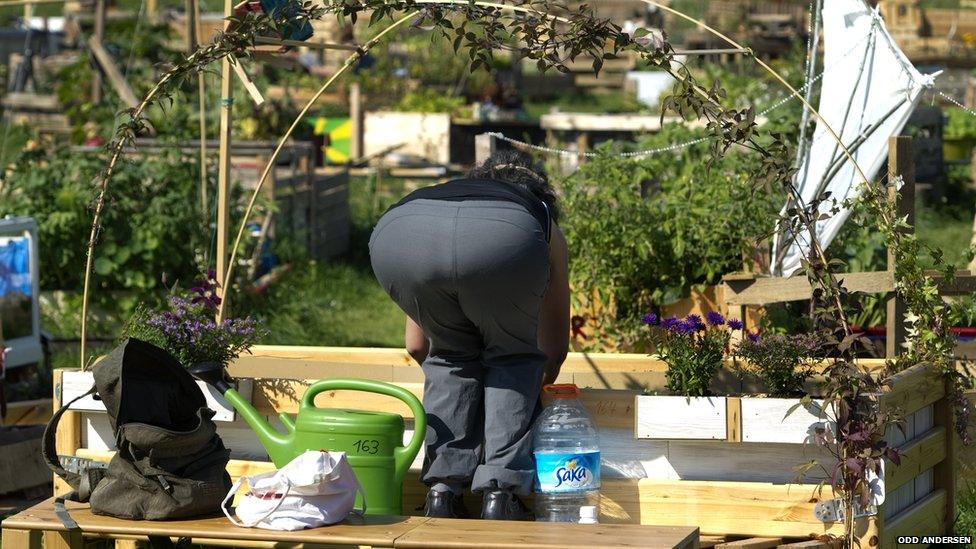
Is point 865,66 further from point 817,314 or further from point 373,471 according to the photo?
point 373,471

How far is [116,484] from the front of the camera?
A: 11.3 ft

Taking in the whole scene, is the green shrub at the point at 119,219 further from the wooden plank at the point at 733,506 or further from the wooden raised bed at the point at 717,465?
the wooden plank at the point at 733,506

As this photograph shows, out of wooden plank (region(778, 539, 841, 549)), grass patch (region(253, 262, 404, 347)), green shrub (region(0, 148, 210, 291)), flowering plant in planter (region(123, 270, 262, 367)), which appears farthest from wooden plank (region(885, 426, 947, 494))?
green shrub (region(0, 148, 210, 291))

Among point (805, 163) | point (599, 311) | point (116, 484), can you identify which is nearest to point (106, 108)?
point (599, 311)

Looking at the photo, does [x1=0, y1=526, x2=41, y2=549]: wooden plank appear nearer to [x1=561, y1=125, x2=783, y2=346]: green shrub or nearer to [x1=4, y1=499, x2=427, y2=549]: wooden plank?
[x1=4, y1=499, x2=427, y2=549]: wooden plank

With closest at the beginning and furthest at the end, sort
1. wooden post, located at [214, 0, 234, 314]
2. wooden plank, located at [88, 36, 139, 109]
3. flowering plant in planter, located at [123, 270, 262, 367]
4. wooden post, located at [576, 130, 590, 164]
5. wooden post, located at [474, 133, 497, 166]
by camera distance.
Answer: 1. flowering plant in planter, located at [123, 270, 262, 367]
2. wooden post, located at [214, 0, 234, 314]
3. wooden post, located at [474, 133, 497, 166]
4. wooden plank, located at [88, 36, 139, 109]
5. wooden post, located at [576, 130, 590, 164]

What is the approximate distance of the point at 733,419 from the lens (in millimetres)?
3652

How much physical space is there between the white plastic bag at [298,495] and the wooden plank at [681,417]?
0.88 meters

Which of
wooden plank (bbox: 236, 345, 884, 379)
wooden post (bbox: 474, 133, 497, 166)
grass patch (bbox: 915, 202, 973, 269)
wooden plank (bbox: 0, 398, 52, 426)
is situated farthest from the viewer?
grass patch (bbox: 915, 202, 973, 269)

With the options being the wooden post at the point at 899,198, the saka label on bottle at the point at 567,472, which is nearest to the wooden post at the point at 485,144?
the wooden post at the point at 899,198

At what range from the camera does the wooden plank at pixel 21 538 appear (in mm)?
3471

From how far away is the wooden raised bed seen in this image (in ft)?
12.1

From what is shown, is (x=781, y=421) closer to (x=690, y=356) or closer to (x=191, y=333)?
(x=690, y=356)

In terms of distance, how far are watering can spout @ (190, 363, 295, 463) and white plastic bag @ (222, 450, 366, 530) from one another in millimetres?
412
